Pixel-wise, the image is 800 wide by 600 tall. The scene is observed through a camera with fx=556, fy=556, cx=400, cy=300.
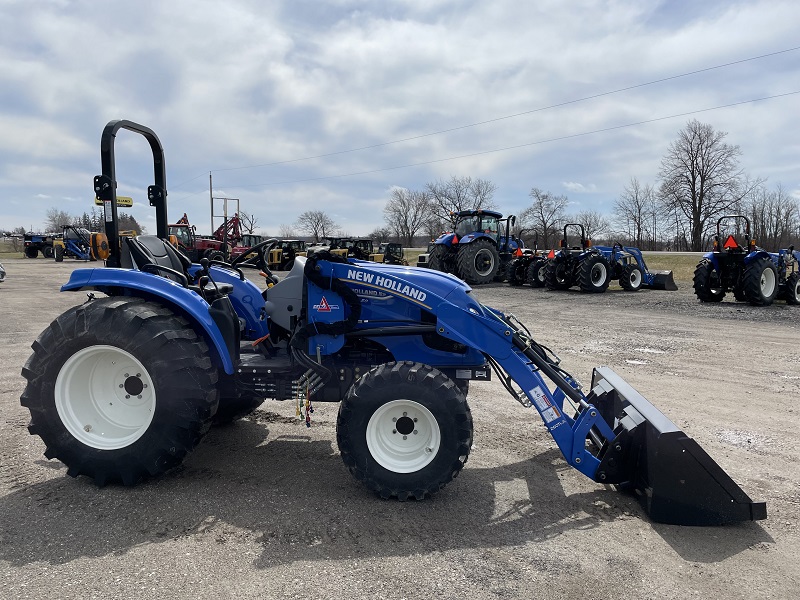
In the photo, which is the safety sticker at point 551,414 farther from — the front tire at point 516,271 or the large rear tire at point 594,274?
the front tire at point 516,271

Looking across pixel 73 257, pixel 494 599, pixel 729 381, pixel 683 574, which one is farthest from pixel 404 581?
pixel 73 257

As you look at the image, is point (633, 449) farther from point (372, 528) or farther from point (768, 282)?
point (768, 282)

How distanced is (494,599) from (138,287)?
274cm

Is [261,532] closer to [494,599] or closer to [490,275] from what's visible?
[494,599]

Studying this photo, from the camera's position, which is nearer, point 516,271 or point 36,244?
point 516,271

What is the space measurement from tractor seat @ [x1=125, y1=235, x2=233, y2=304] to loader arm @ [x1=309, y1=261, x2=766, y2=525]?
0.92 meters

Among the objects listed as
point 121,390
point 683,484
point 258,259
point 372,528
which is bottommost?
point 372,528

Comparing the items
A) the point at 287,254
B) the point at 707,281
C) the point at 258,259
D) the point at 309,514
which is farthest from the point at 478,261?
the point at 309,514

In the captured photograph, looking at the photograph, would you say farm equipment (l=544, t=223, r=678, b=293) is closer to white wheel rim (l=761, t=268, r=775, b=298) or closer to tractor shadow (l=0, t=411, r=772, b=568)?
white wheel rim (l=761, t=268, r=775, b=298)

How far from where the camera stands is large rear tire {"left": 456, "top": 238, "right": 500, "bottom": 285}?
18172mm

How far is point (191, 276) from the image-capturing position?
449 centimetres

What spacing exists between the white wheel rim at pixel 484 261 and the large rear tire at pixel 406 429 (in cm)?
1543

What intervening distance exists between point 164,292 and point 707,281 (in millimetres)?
13421

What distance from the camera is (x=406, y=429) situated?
3.37m
